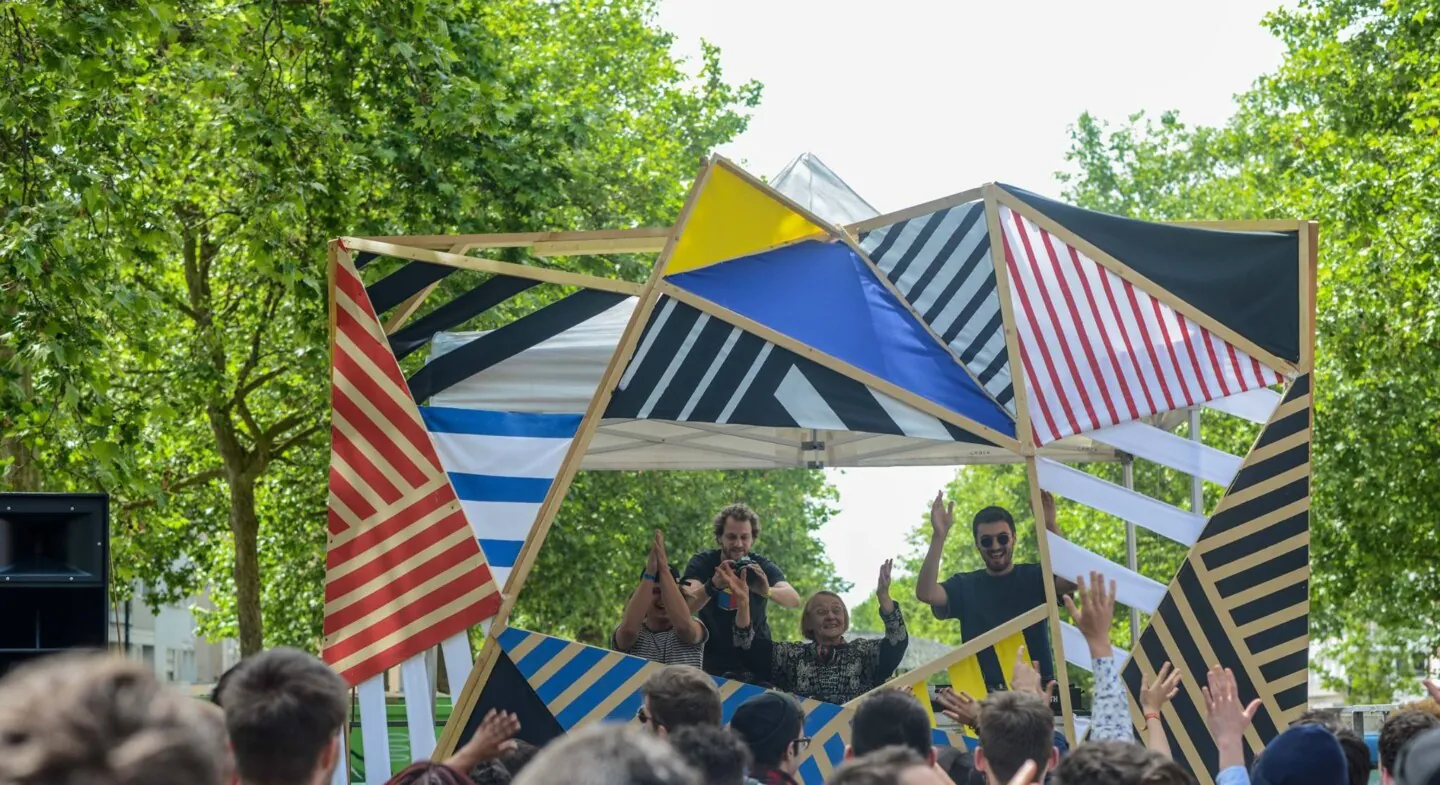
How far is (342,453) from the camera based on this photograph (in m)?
8.44

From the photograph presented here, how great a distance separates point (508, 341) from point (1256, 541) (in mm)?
3940

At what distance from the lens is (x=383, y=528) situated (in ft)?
27.4

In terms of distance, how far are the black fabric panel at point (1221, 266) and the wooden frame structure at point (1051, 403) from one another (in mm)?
29

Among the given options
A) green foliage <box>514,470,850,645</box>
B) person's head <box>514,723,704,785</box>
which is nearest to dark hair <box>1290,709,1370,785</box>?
person's head <box>514,723,704,785</box>

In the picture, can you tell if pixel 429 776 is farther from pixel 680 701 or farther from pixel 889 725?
pixel 889 725

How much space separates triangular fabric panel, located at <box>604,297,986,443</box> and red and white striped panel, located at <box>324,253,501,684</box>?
1.02 meters

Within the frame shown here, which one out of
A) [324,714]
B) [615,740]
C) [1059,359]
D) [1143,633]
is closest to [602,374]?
[1059,359]

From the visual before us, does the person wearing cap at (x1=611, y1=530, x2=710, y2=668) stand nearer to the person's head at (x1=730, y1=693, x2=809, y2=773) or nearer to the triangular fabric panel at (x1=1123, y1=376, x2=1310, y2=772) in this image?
the triangular fabric panel at (x1=1123, y1=376, x2=1310, y2=772)

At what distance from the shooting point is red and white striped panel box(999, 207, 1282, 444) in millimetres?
8242

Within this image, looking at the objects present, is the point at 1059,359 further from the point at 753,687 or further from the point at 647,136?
the point at 647,136

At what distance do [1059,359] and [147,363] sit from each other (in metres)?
6.23

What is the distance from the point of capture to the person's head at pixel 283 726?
9.93 feet

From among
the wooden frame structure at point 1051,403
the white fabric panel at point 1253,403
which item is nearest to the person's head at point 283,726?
the wooden frame structure at point 1051,403

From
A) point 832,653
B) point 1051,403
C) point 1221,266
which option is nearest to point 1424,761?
point 1051,403
